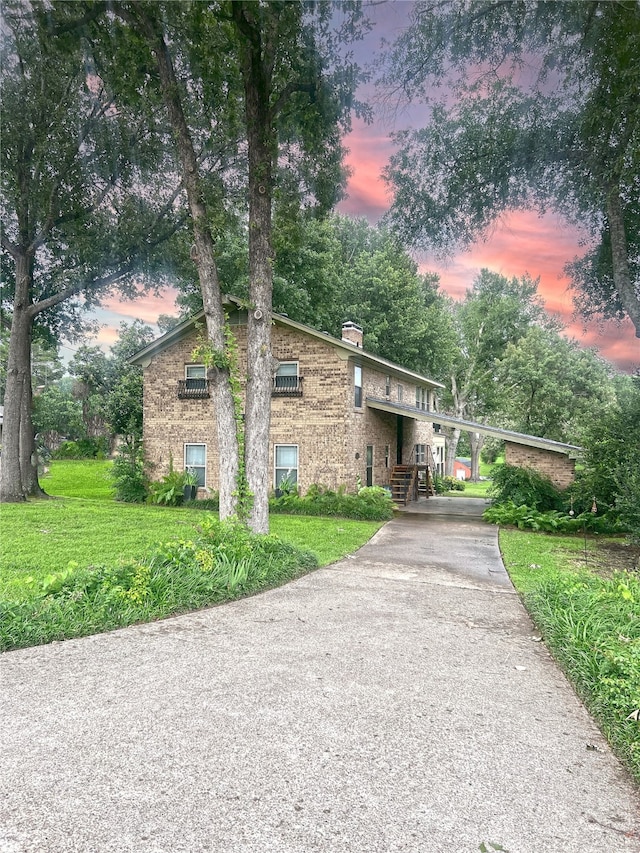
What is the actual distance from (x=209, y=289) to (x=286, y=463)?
26.5 feet

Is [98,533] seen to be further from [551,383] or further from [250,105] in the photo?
[551,383]

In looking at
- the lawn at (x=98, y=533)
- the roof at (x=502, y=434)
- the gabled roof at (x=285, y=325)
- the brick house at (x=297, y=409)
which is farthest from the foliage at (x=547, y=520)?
the gabled roof at (x=285, y=325)

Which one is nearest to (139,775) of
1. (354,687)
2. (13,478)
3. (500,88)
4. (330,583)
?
(354,687)

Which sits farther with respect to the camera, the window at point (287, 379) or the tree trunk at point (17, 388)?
the tree trunk at point (17, 388)

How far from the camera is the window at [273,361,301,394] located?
613 inches

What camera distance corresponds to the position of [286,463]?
1573cm

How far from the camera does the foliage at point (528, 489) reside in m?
13.7

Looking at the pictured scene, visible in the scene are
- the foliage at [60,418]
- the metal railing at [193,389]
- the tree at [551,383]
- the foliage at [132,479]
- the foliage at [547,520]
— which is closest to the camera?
the foliage at [547,520]

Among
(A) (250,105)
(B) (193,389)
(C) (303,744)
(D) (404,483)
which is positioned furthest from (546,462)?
(C) (303,744)

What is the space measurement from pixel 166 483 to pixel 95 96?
11.4 metres

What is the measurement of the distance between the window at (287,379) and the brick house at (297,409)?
0.03 m

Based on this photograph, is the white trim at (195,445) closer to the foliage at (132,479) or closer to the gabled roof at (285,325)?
the foliage at (132,479)

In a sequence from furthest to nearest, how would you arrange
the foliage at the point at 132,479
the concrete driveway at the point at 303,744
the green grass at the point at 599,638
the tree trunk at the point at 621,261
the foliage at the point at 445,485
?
the foliage at the point at 445,485 < the foliage at the point at 132,479 < the tree trunk at the point at 621,261 < the green grass at the point at 599,638 < the concrete driveway at the point at 303,744

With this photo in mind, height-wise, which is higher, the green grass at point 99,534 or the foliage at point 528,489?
the foliage at point 528,489
